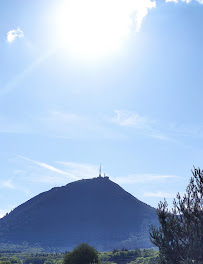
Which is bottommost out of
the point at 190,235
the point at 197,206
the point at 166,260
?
the point at 166,260

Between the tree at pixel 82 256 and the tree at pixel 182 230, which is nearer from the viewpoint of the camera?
the tree at pixel 182 230

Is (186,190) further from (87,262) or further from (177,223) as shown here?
(87,262)

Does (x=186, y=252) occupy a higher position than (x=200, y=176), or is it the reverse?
(x=200, y=176)

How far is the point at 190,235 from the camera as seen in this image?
2644 cm

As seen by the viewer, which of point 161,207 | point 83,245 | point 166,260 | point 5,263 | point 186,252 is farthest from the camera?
point 5,263

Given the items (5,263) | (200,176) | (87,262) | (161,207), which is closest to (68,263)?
(87,262)

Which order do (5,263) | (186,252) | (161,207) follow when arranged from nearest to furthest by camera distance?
1. (186,252)
2. (161,207)
3. (5,263)

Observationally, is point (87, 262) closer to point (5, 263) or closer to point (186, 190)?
point (186, 190)

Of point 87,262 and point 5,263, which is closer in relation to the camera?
point 87,262

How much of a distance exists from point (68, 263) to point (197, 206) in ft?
198

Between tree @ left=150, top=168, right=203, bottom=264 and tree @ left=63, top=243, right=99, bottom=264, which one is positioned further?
tree @ left=63, top=243, right=99, bottom=264

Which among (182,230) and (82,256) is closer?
(182,230)

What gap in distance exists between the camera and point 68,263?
80.4 meters

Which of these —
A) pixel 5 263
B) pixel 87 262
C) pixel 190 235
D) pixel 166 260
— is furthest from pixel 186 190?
pixel 5 263
